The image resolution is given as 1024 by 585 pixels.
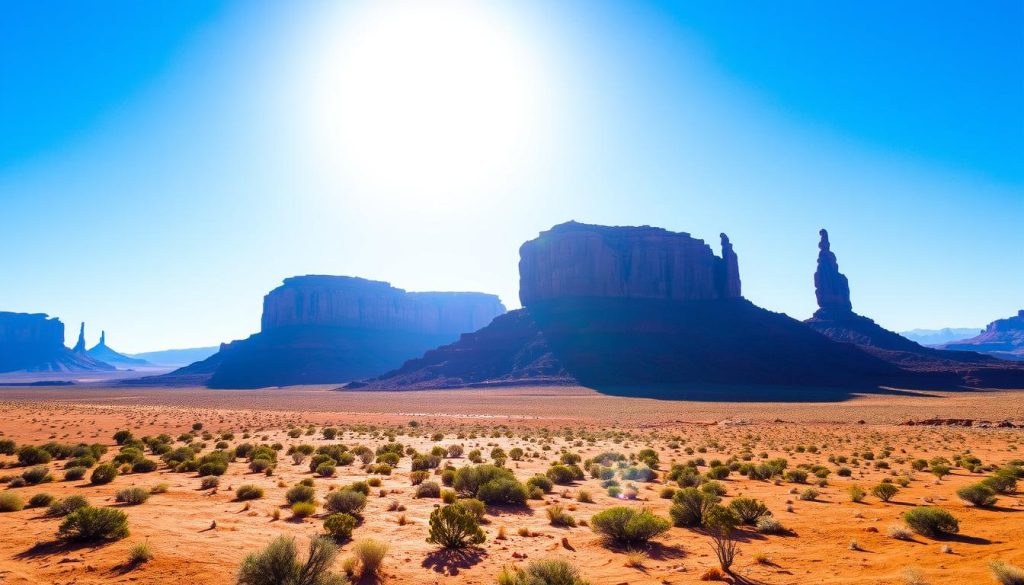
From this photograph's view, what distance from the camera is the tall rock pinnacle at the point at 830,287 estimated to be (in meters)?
156

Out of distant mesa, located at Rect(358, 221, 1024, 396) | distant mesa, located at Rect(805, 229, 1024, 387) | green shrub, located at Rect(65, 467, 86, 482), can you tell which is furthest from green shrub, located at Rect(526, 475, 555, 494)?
distant mesa, located at Rect(805, 229, 1024, 387)

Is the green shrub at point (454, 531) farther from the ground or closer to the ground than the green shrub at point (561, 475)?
farther from the ground

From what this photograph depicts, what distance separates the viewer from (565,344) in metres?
107

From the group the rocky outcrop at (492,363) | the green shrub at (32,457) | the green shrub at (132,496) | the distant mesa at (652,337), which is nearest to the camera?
the green shrub at (132,496)

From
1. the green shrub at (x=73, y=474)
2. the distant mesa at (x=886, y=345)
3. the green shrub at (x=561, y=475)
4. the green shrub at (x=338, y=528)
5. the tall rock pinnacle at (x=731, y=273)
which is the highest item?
the tall rock pinnacle at (x=731, y=273)

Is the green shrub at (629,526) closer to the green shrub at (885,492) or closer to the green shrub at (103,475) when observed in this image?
the green shrub at (885,492)

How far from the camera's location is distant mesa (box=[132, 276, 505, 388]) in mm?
152875

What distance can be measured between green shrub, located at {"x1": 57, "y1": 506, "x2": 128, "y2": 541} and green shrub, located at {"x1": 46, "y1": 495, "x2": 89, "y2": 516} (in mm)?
2212

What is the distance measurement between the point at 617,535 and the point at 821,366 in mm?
100223

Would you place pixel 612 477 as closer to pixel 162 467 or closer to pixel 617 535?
pixel 617 535

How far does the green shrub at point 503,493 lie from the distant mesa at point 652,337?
77.1 meters

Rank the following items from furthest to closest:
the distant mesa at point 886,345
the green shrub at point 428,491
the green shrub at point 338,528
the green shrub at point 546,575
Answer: the distant mesa at point 886,345
the green shrub at point 428,491
the green shrub at point 338,528
the green shrub at point 546,575

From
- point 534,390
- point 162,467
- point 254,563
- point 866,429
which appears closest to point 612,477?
point 254,563

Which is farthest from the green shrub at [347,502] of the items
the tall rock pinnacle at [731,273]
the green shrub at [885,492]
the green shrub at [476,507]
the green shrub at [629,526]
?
the tall rock pinnacle at [731,273]
